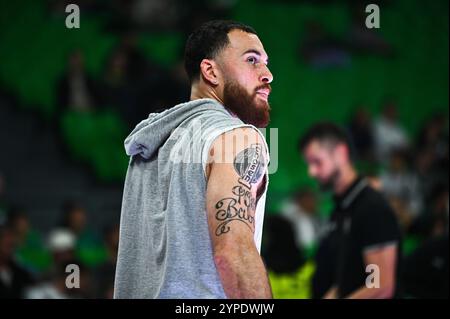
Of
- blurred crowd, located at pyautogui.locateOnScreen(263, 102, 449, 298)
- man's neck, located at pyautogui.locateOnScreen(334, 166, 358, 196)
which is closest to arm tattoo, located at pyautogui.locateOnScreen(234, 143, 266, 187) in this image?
man's neck, located at pyautogui.locateOnScreen(334, 166, 358, 196)

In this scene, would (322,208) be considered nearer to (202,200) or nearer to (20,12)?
(20,12)

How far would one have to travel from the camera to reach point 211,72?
10.2 feet

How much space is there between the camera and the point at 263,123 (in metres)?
3.12

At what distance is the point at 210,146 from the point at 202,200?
0.18m

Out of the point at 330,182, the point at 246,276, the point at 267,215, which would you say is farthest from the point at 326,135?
the point at 267,215

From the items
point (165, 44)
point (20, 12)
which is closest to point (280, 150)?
point (165, 44)

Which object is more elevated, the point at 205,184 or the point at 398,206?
the point at 205,184

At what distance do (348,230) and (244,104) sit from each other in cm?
204

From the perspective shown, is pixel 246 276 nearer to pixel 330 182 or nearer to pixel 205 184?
pixel 205 184

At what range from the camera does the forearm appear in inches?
104

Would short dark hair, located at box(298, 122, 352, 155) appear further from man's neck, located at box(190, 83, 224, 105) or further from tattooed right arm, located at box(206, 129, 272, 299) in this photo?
tattooed right arm, located at box(206, 129, 272, 299)

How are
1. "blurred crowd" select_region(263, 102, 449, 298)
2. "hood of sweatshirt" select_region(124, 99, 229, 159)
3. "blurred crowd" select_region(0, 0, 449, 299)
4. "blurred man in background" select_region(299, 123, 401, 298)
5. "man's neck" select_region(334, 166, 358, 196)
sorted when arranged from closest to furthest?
1. "hood of sweatshirt" select_region(124, 99, 229, 159)
2. "blurred man in background" select_region(299, 123, 401, 298)
3. "man's neck" select_region(334, 166, 358, 196)
4. "blurred crowd" select_region(263, 102, 449, 298)
5. "blurred crowd" select_region(0, 0, 449, 299)

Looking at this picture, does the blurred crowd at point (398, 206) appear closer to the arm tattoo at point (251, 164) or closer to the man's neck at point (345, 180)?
the man's neck at point (345, 180)

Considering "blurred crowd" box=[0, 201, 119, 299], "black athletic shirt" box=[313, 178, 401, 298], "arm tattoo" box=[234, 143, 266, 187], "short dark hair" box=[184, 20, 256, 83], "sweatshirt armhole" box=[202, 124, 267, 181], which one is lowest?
"blurred crowd" box=[0, 201, 119, 299]
